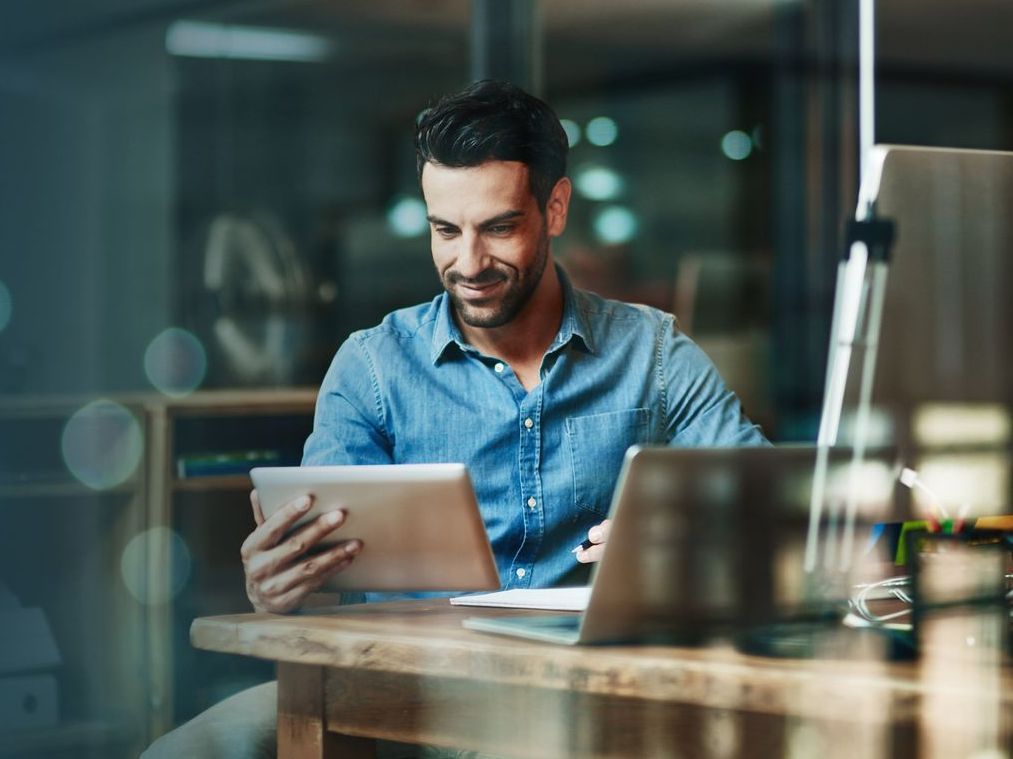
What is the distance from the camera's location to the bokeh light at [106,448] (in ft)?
10.4

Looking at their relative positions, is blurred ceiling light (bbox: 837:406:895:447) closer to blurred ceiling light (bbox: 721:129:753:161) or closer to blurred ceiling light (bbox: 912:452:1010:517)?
blurred ceiling light (bbox: 912:452:1010:517)

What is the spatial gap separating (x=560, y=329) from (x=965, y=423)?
28.7 inches

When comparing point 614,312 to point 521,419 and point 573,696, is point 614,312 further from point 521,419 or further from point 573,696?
point 573,696

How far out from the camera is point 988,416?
4.25 feet

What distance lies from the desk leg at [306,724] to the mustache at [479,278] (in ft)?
2.21

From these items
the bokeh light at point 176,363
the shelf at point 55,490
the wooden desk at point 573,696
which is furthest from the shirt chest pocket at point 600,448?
the bokeh light at point 176,363

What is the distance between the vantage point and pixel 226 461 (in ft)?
10.5

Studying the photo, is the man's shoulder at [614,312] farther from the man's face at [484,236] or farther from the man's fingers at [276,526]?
the man's fingers at [276,526]

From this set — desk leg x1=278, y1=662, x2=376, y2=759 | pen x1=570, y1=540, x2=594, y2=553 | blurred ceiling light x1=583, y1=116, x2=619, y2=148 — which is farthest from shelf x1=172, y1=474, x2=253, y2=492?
blurred ceiling light x1=583, y1=116, x2=619, y2=148

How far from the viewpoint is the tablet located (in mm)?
1282

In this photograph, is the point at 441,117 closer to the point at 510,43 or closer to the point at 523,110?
the point at 523,110

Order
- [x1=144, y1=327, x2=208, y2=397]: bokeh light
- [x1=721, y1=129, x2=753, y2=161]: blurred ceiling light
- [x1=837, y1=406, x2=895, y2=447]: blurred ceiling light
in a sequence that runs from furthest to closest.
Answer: [x1=721, y1=129, x2=753, y2=161]: blurred ceiling light
[x1=144, y1=327, x2=208, y2=397]: bokeh light
[x1=837, y1=406, x2=895, y2=447]: blurred ceiling light

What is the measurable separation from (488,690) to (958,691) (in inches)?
15.7

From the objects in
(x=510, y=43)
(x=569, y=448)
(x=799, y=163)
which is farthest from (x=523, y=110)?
(x=799, y=163)
